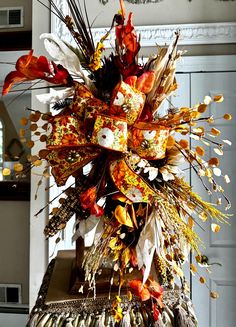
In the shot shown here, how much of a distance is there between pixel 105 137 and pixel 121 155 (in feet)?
0.28

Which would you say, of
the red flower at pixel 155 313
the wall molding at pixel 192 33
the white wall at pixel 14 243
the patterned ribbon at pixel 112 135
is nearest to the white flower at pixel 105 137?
the patterned ribbon at pixel 112 135

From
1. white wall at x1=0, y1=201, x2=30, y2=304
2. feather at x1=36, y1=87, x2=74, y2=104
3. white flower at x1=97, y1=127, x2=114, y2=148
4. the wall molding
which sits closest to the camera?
white flower at x1=97, y1=127, x2=114, y2=148

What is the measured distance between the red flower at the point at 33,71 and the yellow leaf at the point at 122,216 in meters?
0.34

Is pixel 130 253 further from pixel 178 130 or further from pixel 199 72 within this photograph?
pixel 199 72

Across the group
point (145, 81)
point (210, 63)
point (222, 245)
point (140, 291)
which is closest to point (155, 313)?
point (140, 291)

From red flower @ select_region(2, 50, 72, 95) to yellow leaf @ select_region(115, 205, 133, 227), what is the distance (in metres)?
0.34

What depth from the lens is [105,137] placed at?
872mm

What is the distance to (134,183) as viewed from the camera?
2.99ft

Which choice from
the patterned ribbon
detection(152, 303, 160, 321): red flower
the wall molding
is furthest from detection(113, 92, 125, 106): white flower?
the wall molding

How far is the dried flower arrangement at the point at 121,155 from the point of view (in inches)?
35.4

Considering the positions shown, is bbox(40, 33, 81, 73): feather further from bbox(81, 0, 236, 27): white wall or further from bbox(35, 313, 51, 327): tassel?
bbox(81, 0, 236, 27): white wall

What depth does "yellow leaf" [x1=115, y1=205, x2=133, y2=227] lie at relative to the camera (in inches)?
35.1

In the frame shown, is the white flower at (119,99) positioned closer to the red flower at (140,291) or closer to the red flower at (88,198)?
the red flower at (88,198)

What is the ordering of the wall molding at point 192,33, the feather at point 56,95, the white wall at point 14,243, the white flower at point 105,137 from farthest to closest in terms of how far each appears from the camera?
the white wall at point 14,243, the wall molding at point 192,33, the feather at point 56,95, the white flower at point 105,137
